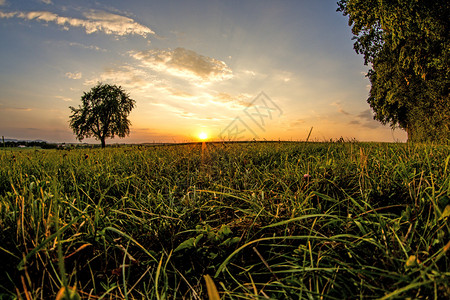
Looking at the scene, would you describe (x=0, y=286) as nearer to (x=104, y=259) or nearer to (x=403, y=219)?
(x=104, y=259)

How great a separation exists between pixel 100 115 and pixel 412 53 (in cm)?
4483

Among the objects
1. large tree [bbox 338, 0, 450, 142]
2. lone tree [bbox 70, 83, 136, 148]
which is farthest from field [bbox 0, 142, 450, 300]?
lone tree [bbox 70, 83, 136, 148]

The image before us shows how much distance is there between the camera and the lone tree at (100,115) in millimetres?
41938

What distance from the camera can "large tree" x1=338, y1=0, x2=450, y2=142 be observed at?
459 inches

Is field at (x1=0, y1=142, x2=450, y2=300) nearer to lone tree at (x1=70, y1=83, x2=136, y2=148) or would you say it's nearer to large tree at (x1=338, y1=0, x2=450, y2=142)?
large tree at (x1=338, y1=0, x2=450, y2=142)

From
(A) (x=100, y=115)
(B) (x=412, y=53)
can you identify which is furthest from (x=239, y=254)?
(A) (x=100, y=115)

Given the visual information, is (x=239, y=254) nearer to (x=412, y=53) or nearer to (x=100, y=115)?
(x=412, y=53)

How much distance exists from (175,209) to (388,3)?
51.2ft

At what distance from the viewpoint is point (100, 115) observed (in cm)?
4150

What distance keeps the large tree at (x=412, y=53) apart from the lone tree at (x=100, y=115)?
39.7 metres

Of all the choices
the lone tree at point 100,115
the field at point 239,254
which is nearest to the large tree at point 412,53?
the field at point 239,254

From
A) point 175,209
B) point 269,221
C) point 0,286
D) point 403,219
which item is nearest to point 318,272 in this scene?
point 269,221

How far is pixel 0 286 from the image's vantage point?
1.02 m

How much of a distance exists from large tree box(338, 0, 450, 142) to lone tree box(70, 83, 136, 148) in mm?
39692
